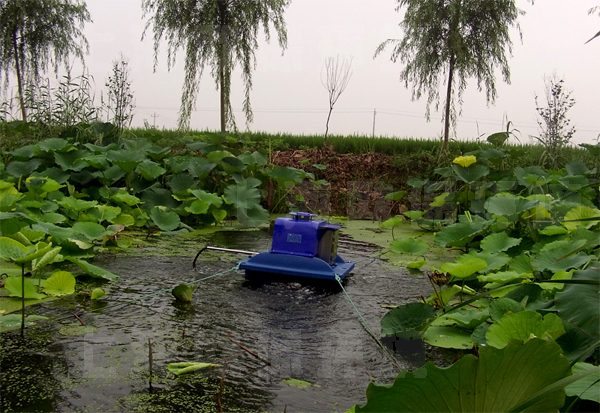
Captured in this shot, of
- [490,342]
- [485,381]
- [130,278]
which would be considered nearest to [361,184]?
[130,278]

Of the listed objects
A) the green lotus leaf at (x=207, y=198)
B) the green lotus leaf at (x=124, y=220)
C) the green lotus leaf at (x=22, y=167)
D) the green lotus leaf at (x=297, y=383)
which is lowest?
the green lotus leaf at (x=297, y=383)

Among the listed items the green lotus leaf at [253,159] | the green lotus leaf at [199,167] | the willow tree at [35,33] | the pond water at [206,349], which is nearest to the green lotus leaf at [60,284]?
the pond water at [206,349]

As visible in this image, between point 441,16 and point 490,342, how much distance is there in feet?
22.3

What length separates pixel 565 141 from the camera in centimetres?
634

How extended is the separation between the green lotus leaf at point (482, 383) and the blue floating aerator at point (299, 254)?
1.88 m

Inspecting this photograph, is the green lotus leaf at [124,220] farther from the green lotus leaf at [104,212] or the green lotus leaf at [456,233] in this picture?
the green lotus leaf at [456,233]

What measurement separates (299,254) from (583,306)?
169 centimetres

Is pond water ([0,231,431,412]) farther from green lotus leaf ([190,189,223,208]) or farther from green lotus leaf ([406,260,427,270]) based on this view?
green lotus leaf ([190,189,223,208])

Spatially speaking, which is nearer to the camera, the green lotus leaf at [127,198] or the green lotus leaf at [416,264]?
the green lotus leaf at [416,264]

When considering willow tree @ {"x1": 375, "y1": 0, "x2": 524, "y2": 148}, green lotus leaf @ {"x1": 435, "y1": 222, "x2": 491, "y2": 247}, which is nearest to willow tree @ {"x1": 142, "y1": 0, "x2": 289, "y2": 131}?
willow tree @ {"x1": 375, "y1": 0, "x2": 524, "y2": 148}

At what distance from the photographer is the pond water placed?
152 cm

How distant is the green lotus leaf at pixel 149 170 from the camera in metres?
4.73

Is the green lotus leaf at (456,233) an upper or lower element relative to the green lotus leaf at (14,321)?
upper

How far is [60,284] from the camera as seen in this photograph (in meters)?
2.40
